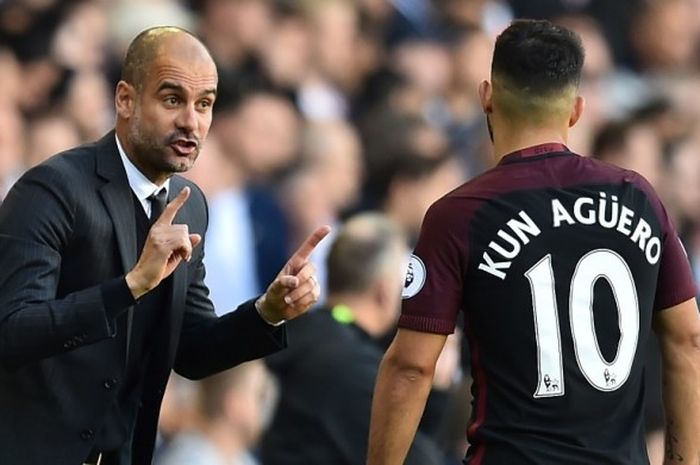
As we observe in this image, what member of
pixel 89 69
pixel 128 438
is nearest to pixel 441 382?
pixel 128 438

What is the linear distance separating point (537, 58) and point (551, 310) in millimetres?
644

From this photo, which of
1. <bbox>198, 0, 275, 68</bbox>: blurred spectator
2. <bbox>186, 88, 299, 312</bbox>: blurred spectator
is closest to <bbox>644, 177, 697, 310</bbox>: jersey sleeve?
<bbox>186, 88, 299, 312</bbox>: blurred spectator

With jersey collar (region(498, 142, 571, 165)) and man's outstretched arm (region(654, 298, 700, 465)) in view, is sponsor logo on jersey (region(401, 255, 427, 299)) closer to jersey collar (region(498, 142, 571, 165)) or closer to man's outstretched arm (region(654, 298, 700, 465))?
jersey collar (region(498, 142, 571, 165))

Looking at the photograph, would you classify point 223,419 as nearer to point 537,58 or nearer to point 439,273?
point 439,273

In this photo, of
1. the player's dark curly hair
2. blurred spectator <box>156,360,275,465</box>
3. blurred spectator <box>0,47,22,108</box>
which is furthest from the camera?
blurred spectator <box>0,47,22,108</box>

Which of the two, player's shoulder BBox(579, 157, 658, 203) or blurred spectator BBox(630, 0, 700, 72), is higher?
player's shoulder BBox(579, 157, 658, 203)

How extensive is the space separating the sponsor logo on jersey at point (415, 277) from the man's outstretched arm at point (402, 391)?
99 millimetres

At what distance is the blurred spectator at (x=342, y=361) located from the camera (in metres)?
5.80

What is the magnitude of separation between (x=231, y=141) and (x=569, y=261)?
482 cm

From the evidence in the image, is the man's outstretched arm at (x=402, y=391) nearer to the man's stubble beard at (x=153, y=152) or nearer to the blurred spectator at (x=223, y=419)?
the man's stubble beard at (x=153, y=152)

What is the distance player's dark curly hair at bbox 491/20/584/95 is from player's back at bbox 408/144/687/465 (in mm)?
211

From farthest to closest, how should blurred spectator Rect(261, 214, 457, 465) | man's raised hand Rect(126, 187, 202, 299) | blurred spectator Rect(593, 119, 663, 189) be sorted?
blurred spectator Rect(593, 119, 663, 189) < blurred spectator Rect(261, 214, 457, 465) < man's raised hand Rect(126, 187, 202, 299)

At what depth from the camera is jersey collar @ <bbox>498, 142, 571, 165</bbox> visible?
4.25m

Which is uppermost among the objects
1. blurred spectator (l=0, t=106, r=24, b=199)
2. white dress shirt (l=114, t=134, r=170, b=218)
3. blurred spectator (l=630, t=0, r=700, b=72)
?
white dress shirt (l=114, t=134, r=170, b=218)
